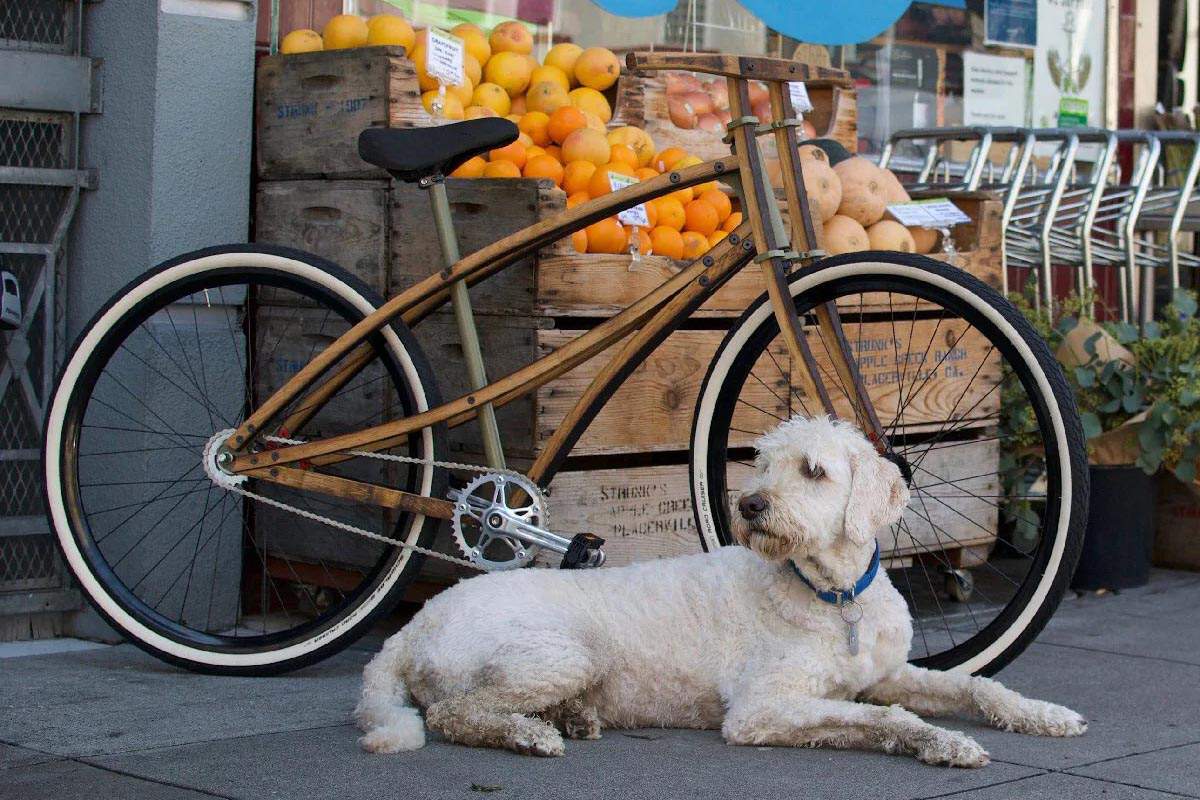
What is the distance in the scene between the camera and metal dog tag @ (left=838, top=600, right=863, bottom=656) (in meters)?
3.51

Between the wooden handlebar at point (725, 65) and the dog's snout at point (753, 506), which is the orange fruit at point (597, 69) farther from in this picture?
the dog's snout at point (753, 506)

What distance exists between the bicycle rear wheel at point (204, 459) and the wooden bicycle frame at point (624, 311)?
0.32ft

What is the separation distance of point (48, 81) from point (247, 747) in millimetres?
2290

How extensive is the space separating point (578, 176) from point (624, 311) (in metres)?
0.94

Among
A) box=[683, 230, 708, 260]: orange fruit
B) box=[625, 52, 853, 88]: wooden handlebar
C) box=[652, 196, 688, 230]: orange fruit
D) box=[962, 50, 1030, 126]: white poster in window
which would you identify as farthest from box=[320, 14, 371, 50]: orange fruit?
box=[962, 50, 1030, 126]: white poster in window

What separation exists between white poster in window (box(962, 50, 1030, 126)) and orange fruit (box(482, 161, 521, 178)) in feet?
13.3

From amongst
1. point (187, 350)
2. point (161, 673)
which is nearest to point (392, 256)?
point (187, 350)

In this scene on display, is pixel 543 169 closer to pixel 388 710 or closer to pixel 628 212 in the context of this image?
pixel 628 212

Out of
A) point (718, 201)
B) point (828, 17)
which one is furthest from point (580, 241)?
point (828, 17)

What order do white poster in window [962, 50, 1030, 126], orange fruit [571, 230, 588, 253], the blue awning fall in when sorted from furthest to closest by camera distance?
white poster in window [962, 50, 1030, 126] < the blue awning < orange fruit [571, 230, 588, 253]

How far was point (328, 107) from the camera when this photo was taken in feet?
16.0

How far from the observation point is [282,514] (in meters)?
5.01

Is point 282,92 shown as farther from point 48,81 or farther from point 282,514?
point 282,514

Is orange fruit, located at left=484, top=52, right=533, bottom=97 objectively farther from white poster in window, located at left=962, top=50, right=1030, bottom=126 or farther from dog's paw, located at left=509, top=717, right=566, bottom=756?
white poster in window, located at left=962, top=50, right=1030, bottom=126
